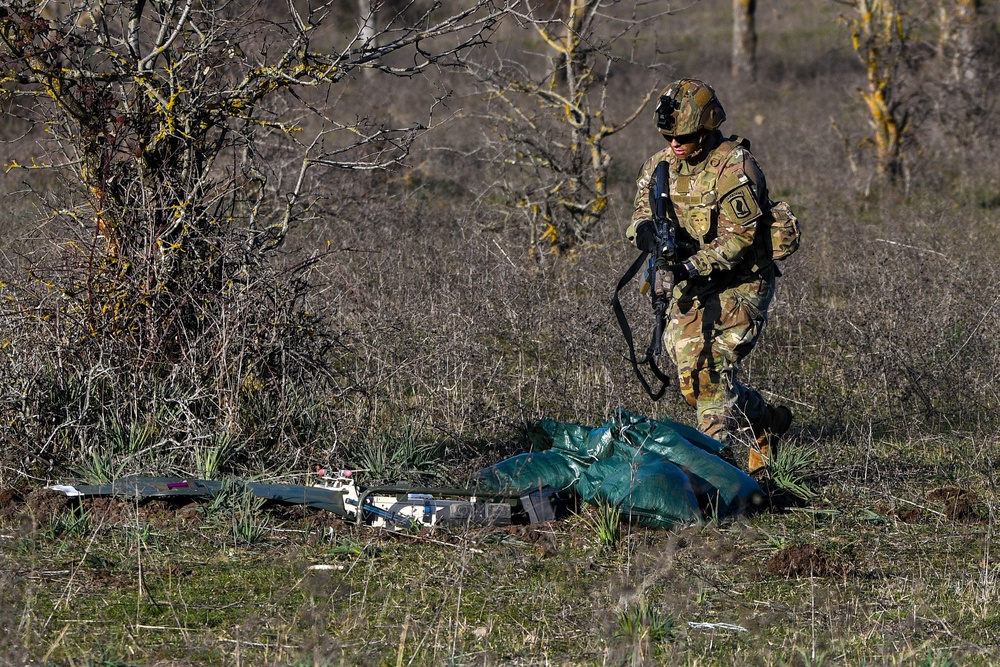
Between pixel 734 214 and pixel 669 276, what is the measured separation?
1.38ft

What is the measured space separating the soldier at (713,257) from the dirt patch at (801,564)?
32.8 inches

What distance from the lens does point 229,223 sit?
5664 mm

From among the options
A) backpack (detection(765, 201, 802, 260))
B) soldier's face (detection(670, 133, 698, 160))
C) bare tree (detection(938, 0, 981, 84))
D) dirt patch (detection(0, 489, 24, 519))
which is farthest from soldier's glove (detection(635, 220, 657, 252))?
bare tree (detection(938, 0, 981, 84))

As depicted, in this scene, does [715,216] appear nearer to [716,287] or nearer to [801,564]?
[716,287]

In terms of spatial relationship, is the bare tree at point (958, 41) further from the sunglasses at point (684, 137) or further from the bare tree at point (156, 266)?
the bare tree at point (156, 266)

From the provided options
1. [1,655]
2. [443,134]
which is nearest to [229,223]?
[1,655]

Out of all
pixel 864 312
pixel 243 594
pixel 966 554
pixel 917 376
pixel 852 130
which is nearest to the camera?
pixel 243 594

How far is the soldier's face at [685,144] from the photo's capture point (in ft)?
17.3

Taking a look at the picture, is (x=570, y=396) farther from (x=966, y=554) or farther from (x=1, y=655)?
(x=1, y=655)

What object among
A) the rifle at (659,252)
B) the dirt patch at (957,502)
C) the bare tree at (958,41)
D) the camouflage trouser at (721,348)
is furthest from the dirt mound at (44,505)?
the bare tree at (958,41)

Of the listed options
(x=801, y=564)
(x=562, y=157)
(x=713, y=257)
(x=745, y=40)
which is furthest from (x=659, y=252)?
(x=745, y=40)

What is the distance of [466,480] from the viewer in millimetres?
5238

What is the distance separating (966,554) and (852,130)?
1312 cm

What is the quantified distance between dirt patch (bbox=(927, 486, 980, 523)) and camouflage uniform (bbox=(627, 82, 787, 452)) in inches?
31.5
